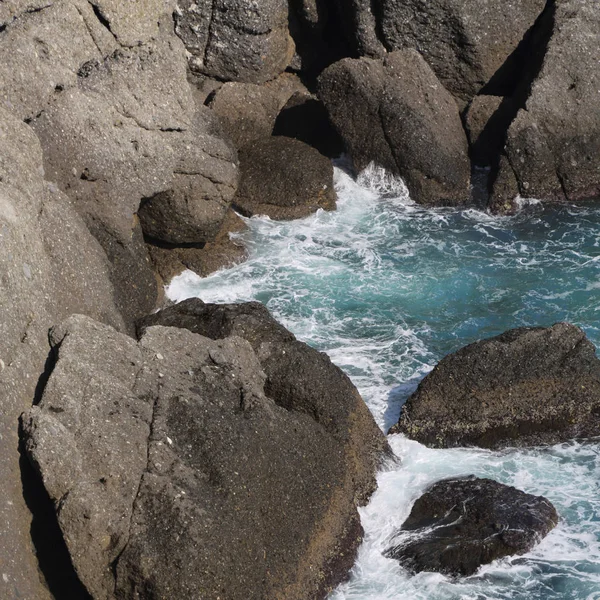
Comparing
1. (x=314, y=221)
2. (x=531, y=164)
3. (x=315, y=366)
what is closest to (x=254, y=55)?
(x=314, y=221)

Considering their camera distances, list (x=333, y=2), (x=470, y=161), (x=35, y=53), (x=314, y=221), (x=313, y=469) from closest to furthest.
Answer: (x=313, y=469)
(x=35, y=53)
(x=314, y=221)
(x=470, y=161)
(x=333, y=2)

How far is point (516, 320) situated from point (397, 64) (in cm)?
581

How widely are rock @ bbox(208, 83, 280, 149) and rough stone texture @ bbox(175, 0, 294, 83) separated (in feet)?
2.40

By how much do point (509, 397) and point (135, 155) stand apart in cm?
596

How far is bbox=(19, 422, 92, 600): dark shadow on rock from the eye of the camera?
8.91m

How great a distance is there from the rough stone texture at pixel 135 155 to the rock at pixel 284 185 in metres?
1.96

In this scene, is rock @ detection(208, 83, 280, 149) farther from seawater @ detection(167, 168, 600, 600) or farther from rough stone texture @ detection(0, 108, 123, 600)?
rough stone texture @ detection(0, 108, 123, 600)

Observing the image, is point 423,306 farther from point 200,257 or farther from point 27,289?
point 27,289

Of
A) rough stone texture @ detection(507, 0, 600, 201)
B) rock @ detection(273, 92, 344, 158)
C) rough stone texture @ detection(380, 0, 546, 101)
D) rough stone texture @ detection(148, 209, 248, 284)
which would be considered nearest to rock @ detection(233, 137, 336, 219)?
rough stone texture @ detection(148, 209, 248, 284)

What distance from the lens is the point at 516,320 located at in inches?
570

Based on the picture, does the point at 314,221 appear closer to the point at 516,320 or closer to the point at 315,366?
the point at 516,320

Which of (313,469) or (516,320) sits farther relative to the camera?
(516,320)

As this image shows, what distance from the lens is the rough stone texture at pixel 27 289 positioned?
8.71m

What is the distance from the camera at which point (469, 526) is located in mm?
10219
